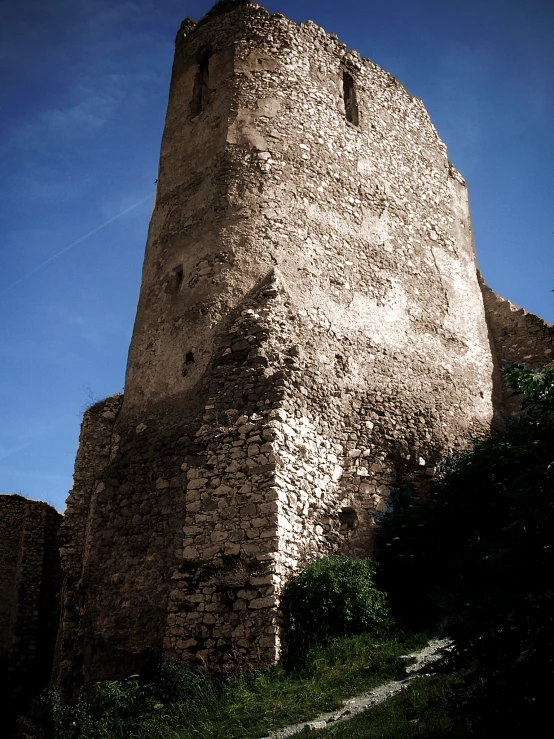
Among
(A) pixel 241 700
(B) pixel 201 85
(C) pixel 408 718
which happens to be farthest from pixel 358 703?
(B) pixel 201 85

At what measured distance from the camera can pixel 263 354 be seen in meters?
10.3

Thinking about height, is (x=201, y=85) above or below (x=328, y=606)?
above

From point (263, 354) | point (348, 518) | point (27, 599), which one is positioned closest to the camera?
point (263, 354)

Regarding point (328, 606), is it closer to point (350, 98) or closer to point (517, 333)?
point (517, 333)

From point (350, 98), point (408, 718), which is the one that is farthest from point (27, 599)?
point (350, 98)

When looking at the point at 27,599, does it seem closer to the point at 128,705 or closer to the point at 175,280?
the point at 175,280

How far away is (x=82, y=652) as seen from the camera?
33.7 feet

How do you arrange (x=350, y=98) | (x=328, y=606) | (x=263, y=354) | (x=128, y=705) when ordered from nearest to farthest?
(x=128, y=705), (x=328, y=606), (x=263, y=354), (x=350, y=98)

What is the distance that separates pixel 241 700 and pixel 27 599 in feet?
33.1

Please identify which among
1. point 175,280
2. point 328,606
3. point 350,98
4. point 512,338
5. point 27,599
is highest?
point 350,98

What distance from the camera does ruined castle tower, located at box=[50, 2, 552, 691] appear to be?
9469 millimetres

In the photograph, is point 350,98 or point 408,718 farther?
point 350,98

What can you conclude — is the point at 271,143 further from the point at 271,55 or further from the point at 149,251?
the point at 149,251

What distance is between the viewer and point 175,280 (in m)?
12.0
